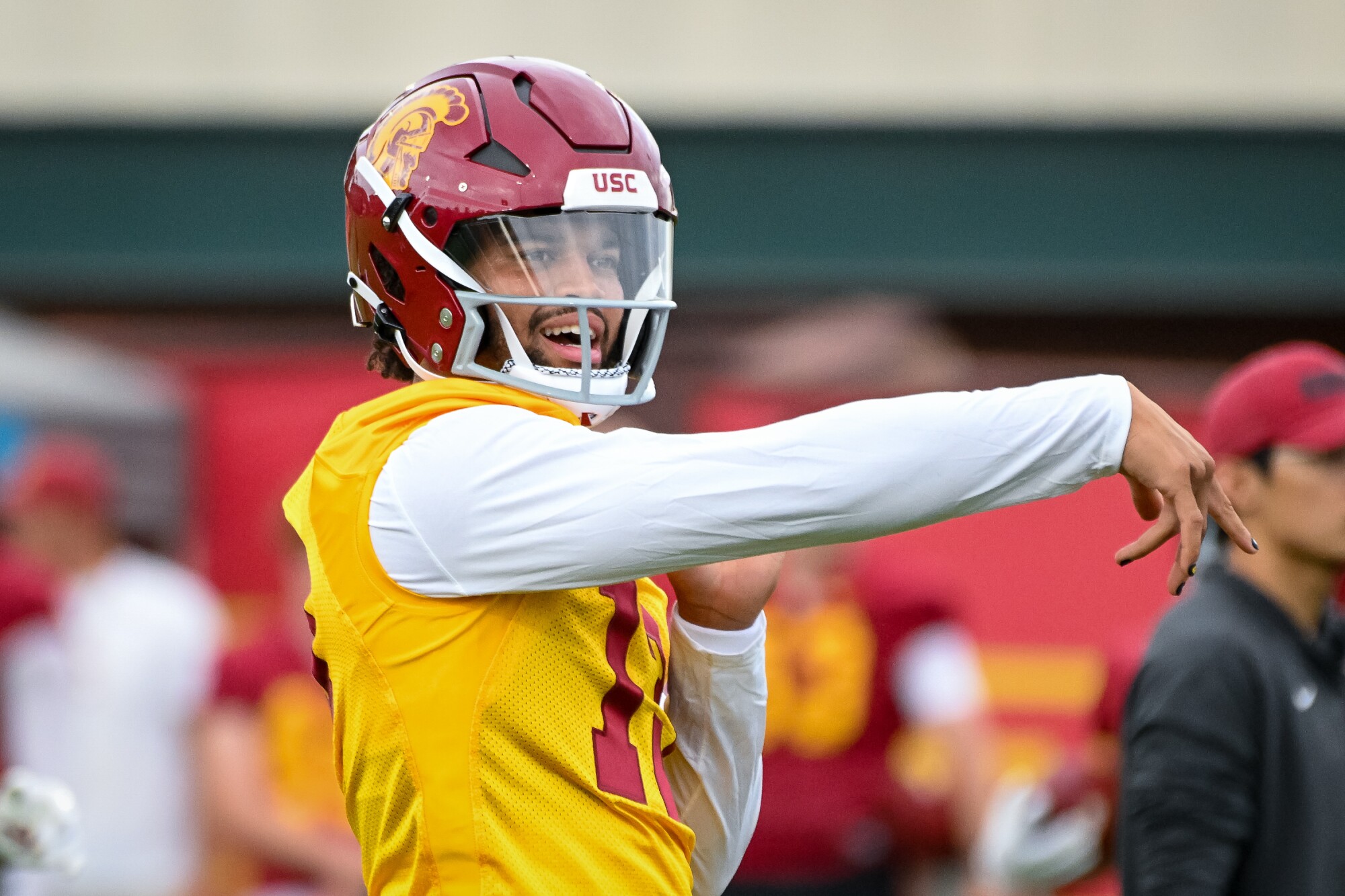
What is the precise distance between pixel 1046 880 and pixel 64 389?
5.59 metres

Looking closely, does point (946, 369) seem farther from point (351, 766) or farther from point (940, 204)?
point (351, 766)

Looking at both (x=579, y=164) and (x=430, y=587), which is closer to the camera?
(x=430, y=587)

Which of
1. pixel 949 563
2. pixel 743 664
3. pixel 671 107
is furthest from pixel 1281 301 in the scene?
pixel 743 664

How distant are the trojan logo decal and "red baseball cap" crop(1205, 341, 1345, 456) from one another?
83.6 inches

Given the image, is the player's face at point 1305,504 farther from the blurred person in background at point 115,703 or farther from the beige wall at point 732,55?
the beige wall at point 732,55

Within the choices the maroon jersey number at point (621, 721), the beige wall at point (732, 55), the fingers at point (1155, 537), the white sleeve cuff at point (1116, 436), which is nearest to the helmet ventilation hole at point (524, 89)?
the maroon jersey number at point (621, 721)

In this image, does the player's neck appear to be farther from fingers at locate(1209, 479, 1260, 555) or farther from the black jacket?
fingers at locate(1209, 479, 1260, 555)

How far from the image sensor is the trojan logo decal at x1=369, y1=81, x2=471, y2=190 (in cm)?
221

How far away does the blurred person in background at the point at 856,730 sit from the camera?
5.65m

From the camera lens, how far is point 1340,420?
363cm

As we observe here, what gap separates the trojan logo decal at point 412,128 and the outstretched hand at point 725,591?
632 mm

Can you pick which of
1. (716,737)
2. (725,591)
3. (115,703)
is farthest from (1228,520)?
(115,703)

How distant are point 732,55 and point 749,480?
397 inches

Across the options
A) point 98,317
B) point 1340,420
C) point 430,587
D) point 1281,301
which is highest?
point 430,587
